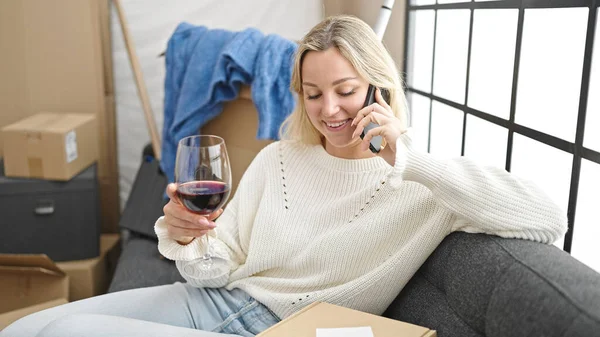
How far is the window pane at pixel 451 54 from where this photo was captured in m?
2.23

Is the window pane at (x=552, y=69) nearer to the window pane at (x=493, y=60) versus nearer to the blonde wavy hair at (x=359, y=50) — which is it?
the window pane at (x=493, y=60)

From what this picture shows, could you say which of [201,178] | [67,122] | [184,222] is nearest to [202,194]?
[201,178]

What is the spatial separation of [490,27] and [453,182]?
86 cm

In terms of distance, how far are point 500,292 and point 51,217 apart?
2.28 metres

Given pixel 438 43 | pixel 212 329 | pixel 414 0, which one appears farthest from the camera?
pixel 414 0

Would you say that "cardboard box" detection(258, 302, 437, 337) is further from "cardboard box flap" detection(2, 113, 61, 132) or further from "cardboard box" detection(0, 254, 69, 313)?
"cardboard box flap" detection(2, 113, 61, 132)

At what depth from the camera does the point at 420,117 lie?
2.71 m

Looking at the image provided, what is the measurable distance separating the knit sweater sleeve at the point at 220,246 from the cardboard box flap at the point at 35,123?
4.82 feet

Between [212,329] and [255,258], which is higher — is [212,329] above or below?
below

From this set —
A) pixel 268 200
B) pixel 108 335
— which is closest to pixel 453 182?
pixel 268 200

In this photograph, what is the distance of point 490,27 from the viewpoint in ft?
6.59

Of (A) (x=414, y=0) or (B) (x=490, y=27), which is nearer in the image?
(B) (x=490, y=27)

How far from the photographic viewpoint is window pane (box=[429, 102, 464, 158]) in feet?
7.55

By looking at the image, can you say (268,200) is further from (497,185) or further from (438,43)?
(438,43)
